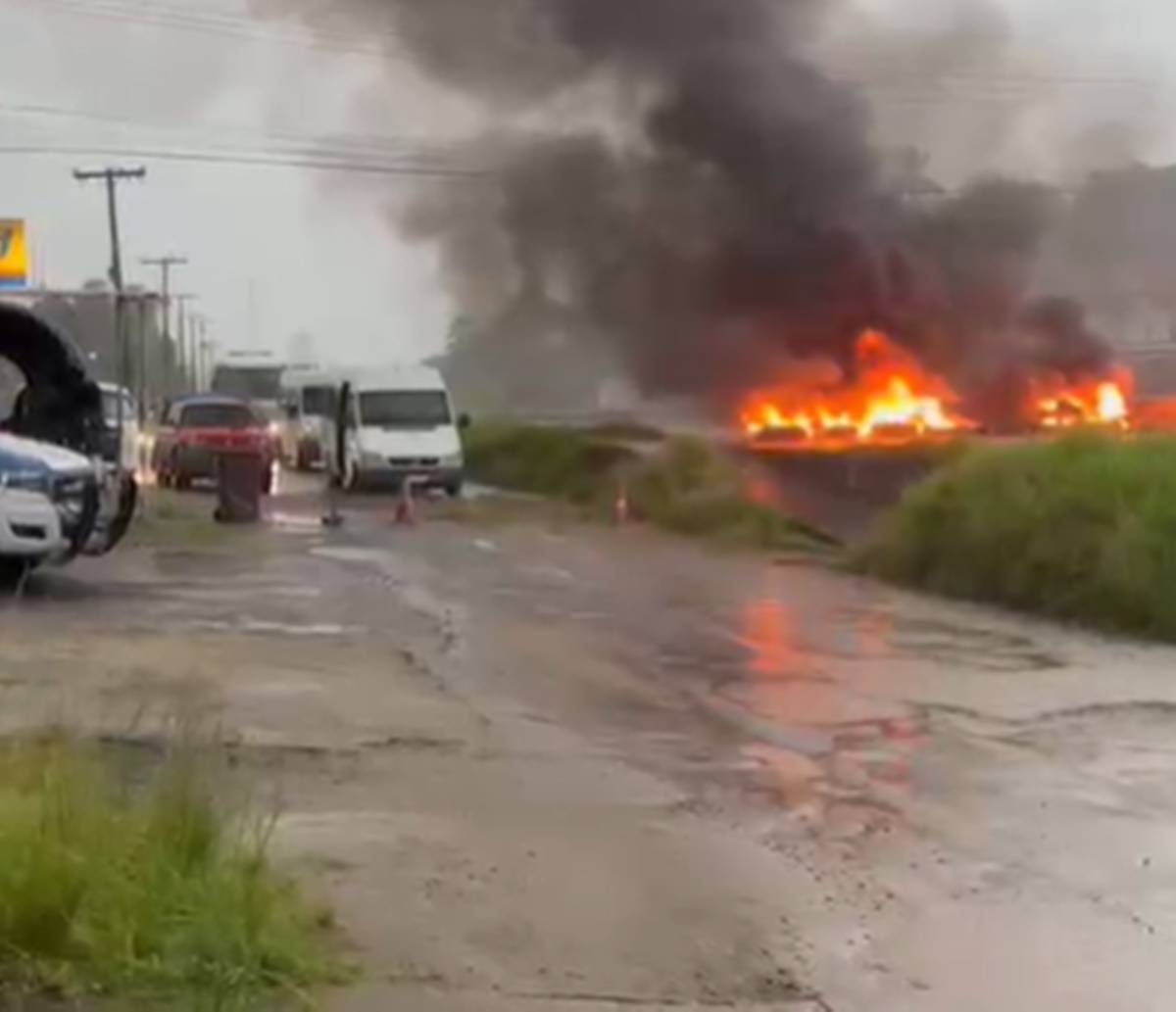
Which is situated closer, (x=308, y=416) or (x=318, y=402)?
(x=318, y=402)

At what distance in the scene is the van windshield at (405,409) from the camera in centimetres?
3609

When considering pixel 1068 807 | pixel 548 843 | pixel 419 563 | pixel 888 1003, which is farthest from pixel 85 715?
pixel 419 563

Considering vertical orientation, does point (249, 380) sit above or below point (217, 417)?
above

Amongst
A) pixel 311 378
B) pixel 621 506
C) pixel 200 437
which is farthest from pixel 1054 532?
pixel 311 378

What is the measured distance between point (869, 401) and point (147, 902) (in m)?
29.5

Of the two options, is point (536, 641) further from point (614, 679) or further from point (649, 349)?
point (649, 349)

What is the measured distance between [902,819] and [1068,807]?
858mm

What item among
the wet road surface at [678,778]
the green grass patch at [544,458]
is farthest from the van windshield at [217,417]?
the wet road surface at [678,778]

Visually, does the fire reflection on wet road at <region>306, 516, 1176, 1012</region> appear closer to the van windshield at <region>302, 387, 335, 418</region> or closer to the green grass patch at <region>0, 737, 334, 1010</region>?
the green grass patch at <region>0, 737, 334, 1010</region>

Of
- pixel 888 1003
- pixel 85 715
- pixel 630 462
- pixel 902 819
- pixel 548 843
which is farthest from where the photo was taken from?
pixel 630 462

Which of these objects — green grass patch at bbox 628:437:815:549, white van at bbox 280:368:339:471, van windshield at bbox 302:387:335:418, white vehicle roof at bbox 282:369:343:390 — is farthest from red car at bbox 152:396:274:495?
green grass patch at bbox 628:437:815:549

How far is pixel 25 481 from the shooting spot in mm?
15664

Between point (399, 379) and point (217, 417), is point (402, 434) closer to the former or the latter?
point (399, 379)

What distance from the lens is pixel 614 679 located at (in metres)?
12.7
